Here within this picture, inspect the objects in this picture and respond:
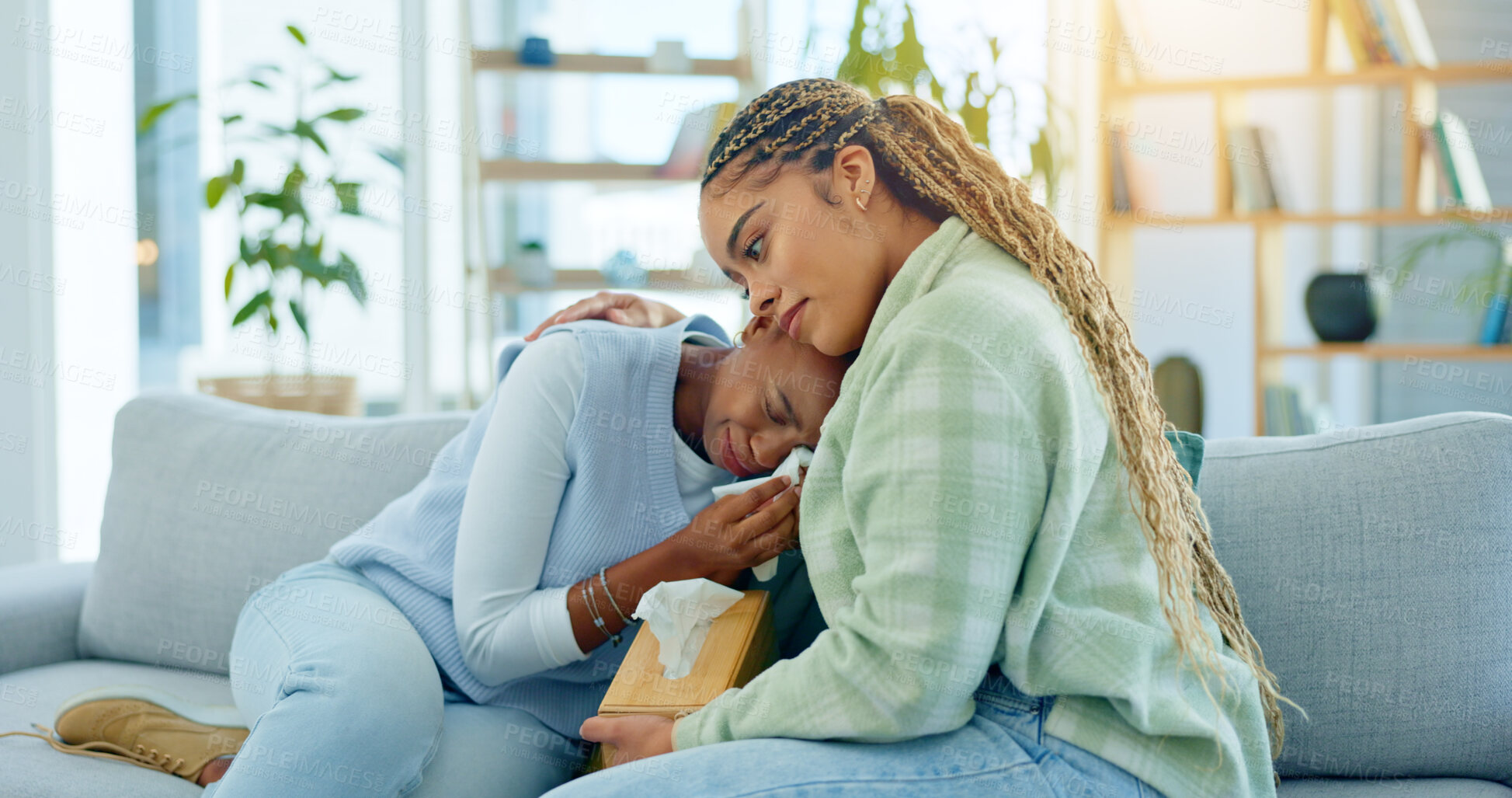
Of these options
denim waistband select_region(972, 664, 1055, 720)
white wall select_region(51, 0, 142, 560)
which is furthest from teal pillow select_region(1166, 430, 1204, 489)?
white wall select_region(51, 0, 142, 560)

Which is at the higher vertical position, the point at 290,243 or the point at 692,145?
the point at 692,145

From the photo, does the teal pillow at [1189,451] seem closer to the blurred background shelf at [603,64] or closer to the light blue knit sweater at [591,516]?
the light blue knit sweater at [591,516]

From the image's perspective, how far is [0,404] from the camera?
2967 millimetres

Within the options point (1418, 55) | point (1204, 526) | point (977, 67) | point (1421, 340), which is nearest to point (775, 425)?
point (1204, 526)

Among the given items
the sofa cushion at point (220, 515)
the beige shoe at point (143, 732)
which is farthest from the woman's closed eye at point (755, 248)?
the beige shoe at point (143, 732)

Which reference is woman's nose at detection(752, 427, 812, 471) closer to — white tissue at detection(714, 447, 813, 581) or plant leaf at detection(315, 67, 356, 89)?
white tissue at detection(714, 447, 813, 581)

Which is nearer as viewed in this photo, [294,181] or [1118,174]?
[294,181]

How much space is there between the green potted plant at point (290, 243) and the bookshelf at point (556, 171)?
371mm

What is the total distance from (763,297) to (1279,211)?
9.48 feet

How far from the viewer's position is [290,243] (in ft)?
10.2

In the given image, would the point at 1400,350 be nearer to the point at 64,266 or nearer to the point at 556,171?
the point at 556,171

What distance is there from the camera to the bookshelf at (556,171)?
341 centimetres

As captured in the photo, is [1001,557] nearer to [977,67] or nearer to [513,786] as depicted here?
[513,786]

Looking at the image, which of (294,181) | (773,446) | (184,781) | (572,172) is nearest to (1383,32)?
(572,172)
